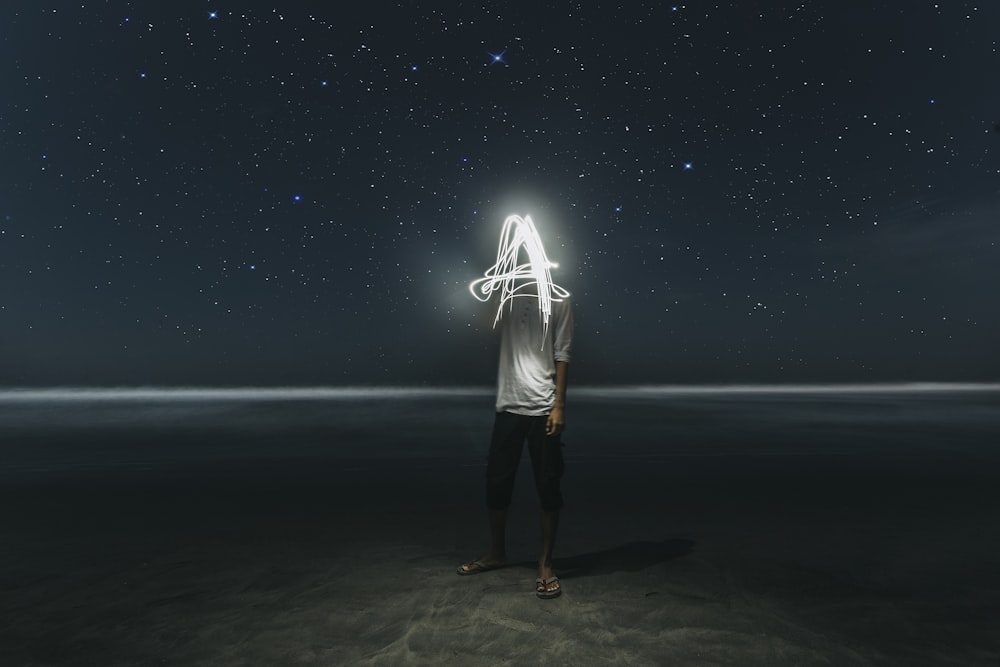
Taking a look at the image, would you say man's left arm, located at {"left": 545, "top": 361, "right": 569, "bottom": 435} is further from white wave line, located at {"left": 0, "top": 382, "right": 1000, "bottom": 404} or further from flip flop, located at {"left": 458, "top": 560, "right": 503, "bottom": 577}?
white wave line, located at {"left": 0, "top": 382, "right": 1000, "bottom": 404}

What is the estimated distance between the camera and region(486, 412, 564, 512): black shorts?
4.43m

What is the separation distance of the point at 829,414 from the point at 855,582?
2004 centimetres

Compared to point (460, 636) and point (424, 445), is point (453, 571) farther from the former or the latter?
point (424, 445)

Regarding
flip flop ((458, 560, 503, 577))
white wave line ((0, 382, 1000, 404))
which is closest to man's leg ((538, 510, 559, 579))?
flip flop ((458, 560, 503, 577))

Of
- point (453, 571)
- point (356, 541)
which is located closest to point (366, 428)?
point (356, 541)

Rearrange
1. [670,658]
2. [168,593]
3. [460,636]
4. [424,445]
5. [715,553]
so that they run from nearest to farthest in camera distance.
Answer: [670,658] → [460,636] → [168,593] → [715,553] → [424,445]

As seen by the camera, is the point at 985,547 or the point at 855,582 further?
the point at 985,547

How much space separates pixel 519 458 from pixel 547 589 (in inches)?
34.2

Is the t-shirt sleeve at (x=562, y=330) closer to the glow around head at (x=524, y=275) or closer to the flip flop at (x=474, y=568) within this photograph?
the glow around head at (x=524, y=275)

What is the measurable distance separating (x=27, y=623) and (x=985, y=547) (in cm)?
698

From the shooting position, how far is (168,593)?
4266mm

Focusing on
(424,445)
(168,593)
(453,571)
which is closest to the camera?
(168,593)

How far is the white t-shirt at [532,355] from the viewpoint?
4.43m

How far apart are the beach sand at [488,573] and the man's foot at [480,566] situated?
0.08 metres
